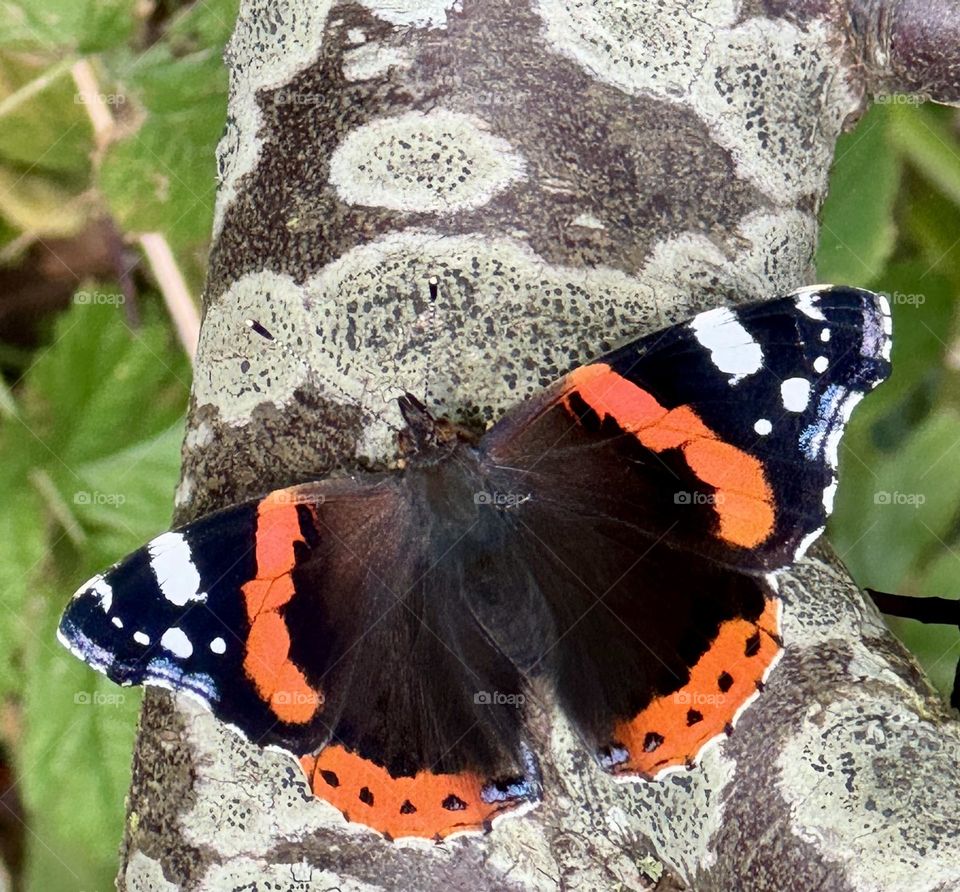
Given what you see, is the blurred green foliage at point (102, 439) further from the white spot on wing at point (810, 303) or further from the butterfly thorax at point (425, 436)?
the white spot on wing at point (810, 303)

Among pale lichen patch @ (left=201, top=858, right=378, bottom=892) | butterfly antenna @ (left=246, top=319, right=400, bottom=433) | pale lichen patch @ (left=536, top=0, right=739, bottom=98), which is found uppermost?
pale lichen patch @ (left=536, top=0, right=739, bottom=98)

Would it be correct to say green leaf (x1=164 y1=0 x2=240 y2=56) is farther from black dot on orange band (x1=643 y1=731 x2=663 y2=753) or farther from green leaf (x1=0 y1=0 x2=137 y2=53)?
black dot on orange band (x1=643 y1=731 x2=663 y2=753)

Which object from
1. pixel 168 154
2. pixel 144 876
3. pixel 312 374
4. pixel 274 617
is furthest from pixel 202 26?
pixel 144 876

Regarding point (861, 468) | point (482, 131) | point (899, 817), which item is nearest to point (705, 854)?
point (899, 817)

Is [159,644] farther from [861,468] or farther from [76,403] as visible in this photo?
[861,468]

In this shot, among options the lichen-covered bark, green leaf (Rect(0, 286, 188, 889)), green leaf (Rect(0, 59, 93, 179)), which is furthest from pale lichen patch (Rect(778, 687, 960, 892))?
green leaf (Rect(0, 59, 93, 179))

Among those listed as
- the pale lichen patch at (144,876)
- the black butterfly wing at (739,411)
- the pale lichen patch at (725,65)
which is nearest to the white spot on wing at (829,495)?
the black butterfly wing at (739,411)
